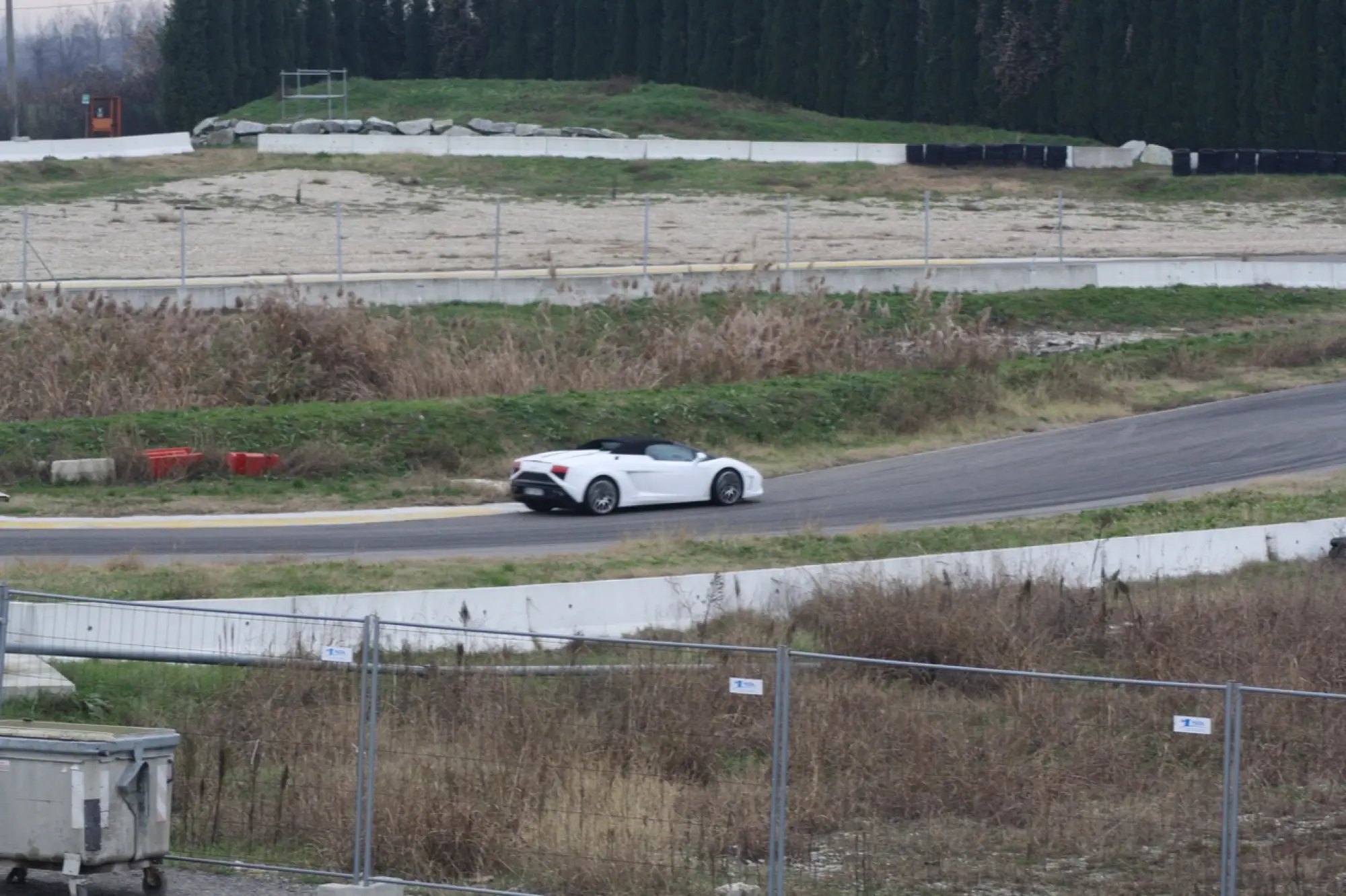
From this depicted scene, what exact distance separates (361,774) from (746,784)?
90.7 inches

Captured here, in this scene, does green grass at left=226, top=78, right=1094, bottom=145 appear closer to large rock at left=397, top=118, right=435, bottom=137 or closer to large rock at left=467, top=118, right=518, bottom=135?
large rock at left=467, top=118, right=518, bottom=135

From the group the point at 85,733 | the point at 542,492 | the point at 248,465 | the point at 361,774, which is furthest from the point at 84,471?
the point at 361,774

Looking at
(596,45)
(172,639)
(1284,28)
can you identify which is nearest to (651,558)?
(172,639)

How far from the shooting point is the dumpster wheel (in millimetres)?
9633

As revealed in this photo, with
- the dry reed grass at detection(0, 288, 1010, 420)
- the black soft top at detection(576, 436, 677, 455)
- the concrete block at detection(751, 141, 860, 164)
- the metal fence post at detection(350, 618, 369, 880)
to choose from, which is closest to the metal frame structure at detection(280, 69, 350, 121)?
the concrete block at detection(751, 141, 860, 164)

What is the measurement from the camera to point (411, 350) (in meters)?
32.9

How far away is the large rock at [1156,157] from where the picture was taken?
5959 centimetres

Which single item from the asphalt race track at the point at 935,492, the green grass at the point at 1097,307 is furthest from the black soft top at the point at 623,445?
the green grass at the point at 1097,307

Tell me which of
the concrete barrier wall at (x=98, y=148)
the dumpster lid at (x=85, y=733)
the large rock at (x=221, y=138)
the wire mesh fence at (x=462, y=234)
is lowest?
the dumpster lid at (x=85, y=733)

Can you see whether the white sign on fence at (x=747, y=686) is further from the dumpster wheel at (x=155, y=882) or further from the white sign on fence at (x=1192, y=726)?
the dumpster wheel at (x=155, y=882)

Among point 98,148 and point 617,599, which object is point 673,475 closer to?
point 617,599

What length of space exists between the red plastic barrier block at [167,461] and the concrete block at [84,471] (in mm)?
563

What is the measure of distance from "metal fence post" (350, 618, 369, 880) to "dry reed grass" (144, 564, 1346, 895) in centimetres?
25

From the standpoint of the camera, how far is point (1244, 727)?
12.3 meters
